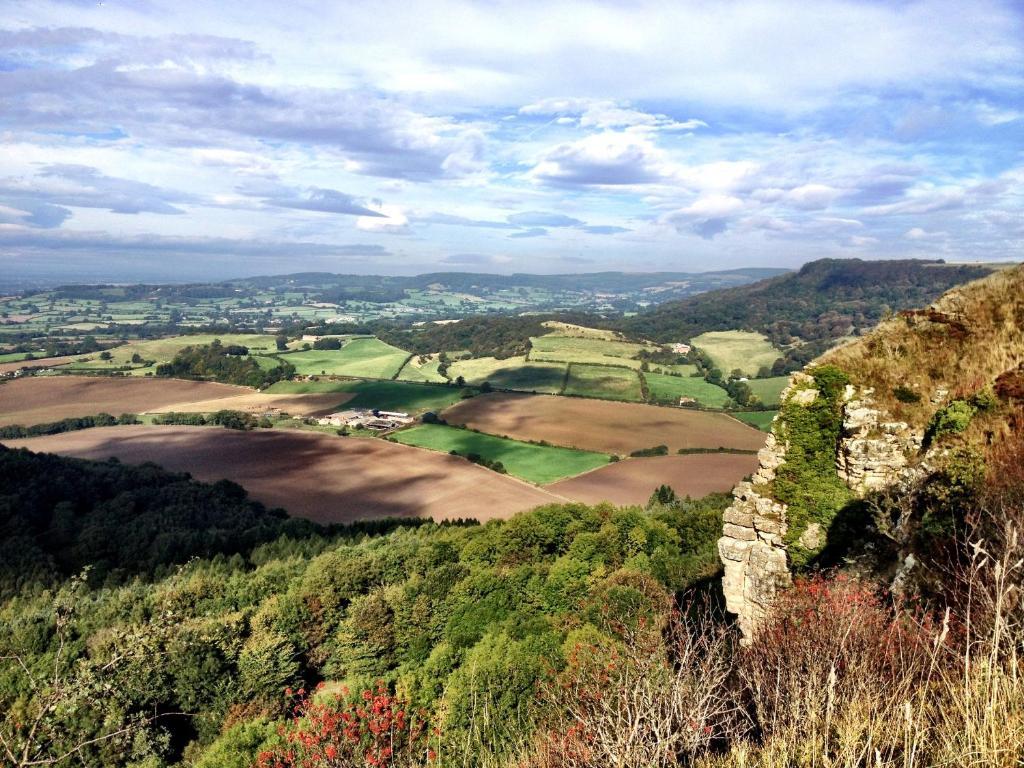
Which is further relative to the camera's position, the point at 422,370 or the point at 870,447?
the point at 422,370

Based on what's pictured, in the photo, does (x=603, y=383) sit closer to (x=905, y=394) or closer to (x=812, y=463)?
(x=812, y=463)

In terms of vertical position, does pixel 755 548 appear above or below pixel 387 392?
above

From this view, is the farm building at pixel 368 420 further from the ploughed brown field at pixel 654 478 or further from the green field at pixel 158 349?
the green field at pixel 158 349

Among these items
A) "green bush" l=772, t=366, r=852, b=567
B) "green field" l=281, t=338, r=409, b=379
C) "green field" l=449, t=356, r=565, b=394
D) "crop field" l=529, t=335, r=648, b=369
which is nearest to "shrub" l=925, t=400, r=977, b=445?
"green bush" l=772, t=366, r=852, b=567

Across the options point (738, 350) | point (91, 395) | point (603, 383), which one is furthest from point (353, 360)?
point (738, 350)

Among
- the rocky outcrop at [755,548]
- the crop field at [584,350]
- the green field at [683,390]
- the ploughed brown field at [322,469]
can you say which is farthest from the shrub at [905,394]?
the crop field at [584,350]

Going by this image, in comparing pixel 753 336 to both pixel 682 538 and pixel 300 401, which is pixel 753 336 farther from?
pixel 682 538

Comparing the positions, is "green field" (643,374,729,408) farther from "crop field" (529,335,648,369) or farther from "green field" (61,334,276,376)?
"green field" (61,334,276,376)
